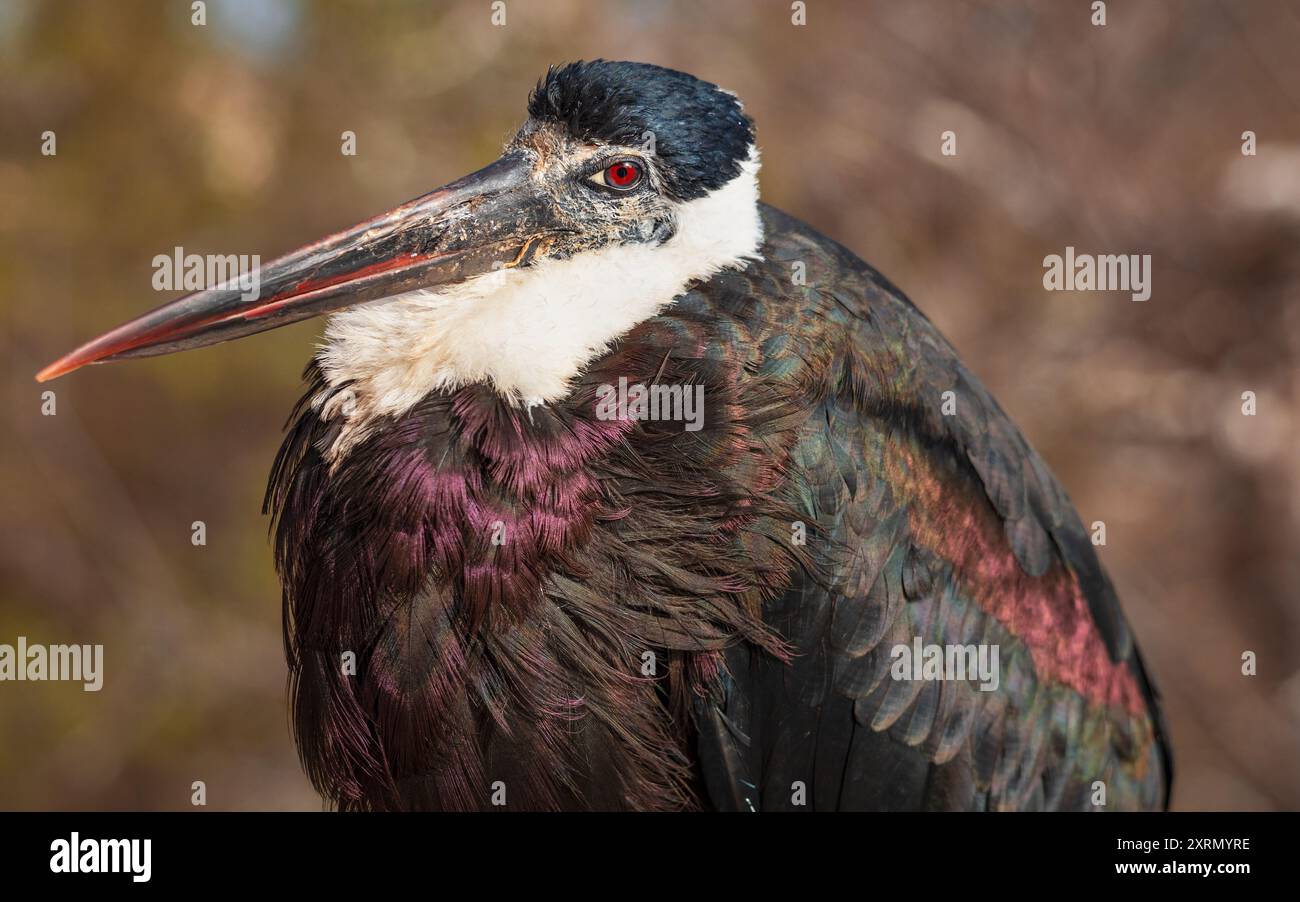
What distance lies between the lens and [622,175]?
8.36ft

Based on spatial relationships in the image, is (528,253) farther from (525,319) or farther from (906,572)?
(906,572)

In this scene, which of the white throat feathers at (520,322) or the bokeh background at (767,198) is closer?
the white throat feathers at (520,322)

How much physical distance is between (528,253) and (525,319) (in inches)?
8.3

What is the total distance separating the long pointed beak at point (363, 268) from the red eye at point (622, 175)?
6.2 inches

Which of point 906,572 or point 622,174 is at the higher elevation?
point 622,174

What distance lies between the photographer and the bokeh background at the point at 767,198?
6.45m

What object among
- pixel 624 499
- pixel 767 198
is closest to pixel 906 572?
pixel 624 499

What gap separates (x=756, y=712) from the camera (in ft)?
8.52

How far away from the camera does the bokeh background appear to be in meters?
6.45

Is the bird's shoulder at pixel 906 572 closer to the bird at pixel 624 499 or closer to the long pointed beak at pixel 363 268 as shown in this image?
the bird at pixel 624 499

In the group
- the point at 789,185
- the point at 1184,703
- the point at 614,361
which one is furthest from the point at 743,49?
the point at 614,361

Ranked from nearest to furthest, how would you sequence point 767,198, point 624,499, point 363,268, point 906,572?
point 624,499 < point 363,268 < point 906,572 < point 767,198

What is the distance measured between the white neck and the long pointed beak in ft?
0.16

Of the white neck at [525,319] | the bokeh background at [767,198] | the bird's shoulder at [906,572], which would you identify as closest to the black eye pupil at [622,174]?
the white neck at [525,319]
